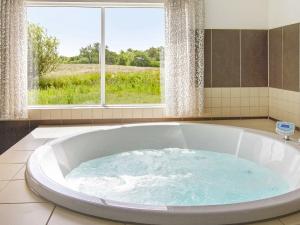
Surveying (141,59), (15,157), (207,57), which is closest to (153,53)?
(141,59)

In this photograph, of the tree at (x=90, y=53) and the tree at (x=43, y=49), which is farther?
the tree at (x=90, y=53)

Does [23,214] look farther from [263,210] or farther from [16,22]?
[16,22]

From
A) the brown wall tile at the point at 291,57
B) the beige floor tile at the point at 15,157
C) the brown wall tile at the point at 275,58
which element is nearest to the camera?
the beige floor tile at the point at 15,157

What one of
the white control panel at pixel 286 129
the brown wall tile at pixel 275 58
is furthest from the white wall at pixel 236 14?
the white control panel at pixel 286 129

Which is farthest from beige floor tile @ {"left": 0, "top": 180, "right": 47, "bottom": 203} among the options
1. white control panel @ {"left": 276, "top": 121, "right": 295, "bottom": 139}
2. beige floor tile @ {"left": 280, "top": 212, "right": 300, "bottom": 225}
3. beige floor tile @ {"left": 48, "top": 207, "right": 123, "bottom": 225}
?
white control panel @ {"left": 276, "top": 121, "right": 295, "bottom": 139}

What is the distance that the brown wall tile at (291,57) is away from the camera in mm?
3727

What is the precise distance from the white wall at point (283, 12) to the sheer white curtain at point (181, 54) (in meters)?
0.83

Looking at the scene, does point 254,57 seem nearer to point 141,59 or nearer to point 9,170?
point 141,59

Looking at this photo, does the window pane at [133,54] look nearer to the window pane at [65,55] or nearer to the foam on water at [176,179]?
the window pane at [65,55]

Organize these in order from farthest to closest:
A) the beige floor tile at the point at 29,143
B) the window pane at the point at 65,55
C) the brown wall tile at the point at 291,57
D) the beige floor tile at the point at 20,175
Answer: the window pane at the point at 65,55
the brown wall tile at the point at 291,57
the beige floor tile at the point at 29,143
the beige floor tile at the point at 20,175

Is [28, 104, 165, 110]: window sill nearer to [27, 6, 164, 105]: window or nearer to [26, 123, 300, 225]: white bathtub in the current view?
[27, 6, 164, 105]: window

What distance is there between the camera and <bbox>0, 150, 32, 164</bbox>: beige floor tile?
107 inches

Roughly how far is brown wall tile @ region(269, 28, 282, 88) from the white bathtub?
40.9 inches

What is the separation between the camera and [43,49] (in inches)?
173
